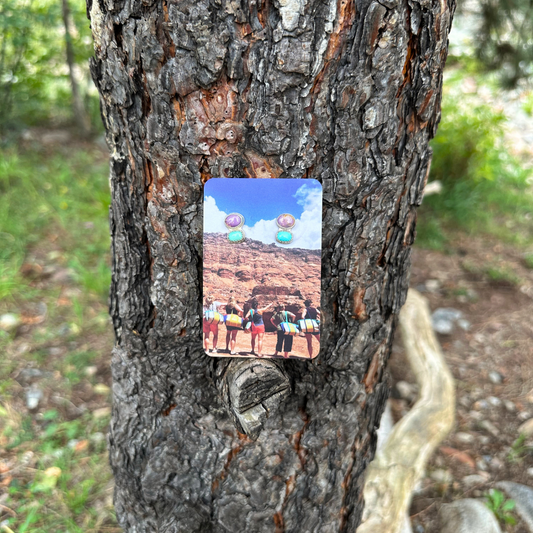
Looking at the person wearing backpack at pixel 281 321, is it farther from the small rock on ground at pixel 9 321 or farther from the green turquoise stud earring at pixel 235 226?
the small rock on ground at pixel 9 321

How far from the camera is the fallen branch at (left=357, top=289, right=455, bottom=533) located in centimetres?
146

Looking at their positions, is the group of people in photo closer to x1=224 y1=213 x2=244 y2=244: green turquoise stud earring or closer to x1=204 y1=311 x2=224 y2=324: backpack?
x1=204 y1=311 x2=224 y2=324: backpack

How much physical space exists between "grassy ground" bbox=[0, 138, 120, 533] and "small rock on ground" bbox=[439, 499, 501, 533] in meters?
1.23

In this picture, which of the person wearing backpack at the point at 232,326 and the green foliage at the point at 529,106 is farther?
the green foliage at the point at 529,106

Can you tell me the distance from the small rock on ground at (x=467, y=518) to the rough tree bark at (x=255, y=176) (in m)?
0.71

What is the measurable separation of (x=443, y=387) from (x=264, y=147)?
1686 millimetres

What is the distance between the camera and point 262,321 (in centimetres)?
85

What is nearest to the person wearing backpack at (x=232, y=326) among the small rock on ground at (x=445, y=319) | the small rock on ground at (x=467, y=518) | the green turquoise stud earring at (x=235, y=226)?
the green turquoise stud earring at (x=235, y=226)

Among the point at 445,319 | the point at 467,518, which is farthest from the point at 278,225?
the point at 445,319

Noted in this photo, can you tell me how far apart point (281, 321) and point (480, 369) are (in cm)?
212

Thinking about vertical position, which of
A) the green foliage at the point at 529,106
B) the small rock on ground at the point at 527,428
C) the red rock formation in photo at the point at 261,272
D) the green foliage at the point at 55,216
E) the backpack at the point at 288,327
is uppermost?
the green foliage at the point at 529,106

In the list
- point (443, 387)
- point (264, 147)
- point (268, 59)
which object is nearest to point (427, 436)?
point (443, 387)

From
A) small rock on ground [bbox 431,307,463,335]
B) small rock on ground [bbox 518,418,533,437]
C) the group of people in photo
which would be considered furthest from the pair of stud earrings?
small rock on ground [bbox 431,307,463,335]

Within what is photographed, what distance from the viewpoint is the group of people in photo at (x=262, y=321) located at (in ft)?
2.80
